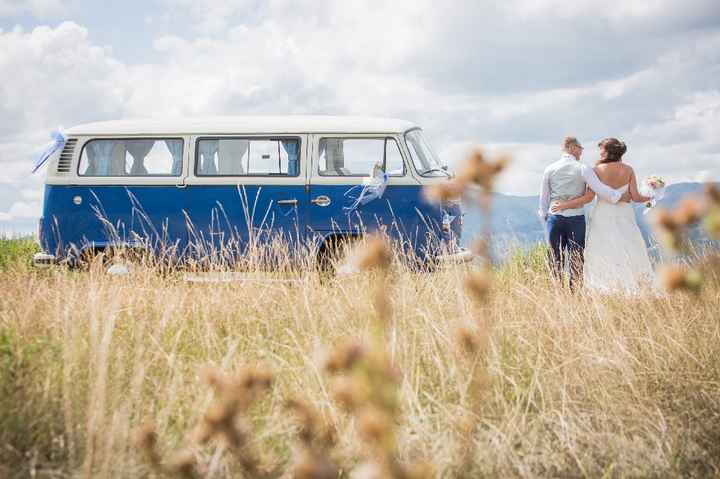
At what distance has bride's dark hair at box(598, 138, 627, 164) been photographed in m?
6.80

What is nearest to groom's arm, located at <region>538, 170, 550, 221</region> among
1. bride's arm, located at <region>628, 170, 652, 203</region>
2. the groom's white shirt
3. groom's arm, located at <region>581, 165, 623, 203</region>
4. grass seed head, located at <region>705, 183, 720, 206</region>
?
the groom's white shirt

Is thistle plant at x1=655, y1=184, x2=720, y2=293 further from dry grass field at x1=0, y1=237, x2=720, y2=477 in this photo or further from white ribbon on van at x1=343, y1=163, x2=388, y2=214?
white ribbon on van at x1=343, y1=163, x2=388, y2=214

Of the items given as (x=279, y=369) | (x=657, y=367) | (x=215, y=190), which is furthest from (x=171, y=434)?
(x=215, y=190)

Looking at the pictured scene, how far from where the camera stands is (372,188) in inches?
313

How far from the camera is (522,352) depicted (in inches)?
158

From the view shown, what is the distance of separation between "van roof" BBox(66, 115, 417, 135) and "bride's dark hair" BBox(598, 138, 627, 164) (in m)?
2.30

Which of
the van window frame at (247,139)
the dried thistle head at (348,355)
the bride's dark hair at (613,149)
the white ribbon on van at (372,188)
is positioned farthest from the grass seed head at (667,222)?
the van window frame at (247,139)

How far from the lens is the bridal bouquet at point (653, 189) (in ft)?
23.2

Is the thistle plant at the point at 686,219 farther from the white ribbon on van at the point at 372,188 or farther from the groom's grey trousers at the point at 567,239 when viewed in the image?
the white ribbon on van at the point at 372,188

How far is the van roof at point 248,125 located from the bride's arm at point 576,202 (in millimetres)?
2083

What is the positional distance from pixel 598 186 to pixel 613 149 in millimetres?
389

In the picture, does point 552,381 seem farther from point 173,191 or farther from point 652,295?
point 173,191

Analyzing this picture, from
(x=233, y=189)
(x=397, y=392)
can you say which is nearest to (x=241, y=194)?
(x=233, y=189)

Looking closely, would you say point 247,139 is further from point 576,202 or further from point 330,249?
point 576,202
